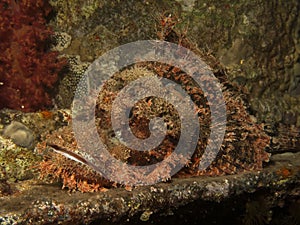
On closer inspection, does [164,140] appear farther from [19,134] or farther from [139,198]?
[19,134]

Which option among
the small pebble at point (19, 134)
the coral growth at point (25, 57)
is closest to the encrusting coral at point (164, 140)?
the small pebble at point (19, 134)

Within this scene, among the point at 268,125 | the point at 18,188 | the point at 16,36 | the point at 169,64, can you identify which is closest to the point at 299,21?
the point at 268,125

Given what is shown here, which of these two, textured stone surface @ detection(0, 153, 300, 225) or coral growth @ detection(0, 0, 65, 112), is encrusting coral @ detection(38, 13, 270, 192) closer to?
textured stone surface @ detection(0, 153, 300, 225)

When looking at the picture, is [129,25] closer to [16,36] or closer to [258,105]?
[16,36]

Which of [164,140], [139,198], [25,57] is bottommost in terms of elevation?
[139,198]

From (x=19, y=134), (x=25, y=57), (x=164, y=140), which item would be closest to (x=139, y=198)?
(x=164, y=140)

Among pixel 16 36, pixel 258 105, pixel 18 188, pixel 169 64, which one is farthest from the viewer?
pixel 258 105

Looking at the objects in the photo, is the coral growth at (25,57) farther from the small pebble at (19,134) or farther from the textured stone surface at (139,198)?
the textured stone surface at (139,198)
